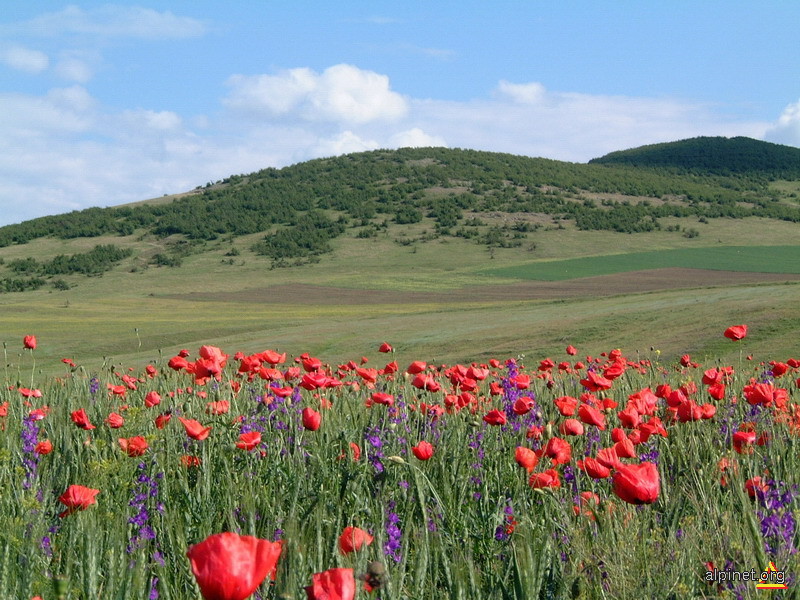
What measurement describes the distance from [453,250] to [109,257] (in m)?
39.6

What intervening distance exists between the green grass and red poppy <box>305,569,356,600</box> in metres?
63.1

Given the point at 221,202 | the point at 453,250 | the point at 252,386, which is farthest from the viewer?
the point at 221,202

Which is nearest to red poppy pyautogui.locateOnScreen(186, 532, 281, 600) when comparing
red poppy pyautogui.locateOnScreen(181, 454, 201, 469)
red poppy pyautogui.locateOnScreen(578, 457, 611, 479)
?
red poppy pyautogui.locateOnScreen(578, 457, 611, 479)

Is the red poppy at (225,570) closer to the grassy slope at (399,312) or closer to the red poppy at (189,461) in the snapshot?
the red poppy at (189,461)

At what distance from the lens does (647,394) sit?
14.0 ft

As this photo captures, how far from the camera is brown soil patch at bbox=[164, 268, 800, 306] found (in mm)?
52000

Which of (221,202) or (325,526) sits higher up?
(221,202)

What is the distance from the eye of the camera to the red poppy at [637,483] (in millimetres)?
2414

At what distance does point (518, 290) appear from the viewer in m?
56.1

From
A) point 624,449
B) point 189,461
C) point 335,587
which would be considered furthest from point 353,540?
point 189,461

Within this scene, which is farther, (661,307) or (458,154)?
(458,154)

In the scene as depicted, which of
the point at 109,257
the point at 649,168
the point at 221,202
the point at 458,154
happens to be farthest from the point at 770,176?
the point at 109,257

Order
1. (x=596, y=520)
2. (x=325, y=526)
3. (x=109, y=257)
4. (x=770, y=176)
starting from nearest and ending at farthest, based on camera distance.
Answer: (x=596, y=520), (x=325, y=526), (x=109, y=257), (x=770, y=176)

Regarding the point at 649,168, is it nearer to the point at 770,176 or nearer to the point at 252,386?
the point at 770,176
